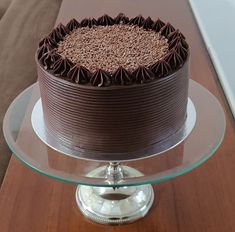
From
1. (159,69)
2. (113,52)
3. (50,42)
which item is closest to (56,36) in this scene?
(50,42)

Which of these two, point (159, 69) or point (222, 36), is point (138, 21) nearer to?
point (159, 69)

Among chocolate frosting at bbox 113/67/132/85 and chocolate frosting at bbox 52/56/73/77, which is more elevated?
chocolate frosting at bbox 113/67/132/85

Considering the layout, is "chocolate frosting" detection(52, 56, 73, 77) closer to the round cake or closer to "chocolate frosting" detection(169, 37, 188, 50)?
the round cake

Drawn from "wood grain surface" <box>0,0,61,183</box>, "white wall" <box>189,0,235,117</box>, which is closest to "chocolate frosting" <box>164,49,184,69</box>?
"white wall" <box>189,0,235,117</box>

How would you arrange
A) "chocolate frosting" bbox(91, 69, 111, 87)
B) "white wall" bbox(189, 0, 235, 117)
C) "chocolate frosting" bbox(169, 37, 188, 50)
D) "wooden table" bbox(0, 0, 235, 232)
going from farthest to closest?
"white wall" bbox(189, 0, 235, 117)
"wooden table" bbox(0, 0, 235, 232)
"chocolate frosting" bbox(169, 37, 188, 50)
"chocolate frosting" bbox(91, 69, 111, 87)

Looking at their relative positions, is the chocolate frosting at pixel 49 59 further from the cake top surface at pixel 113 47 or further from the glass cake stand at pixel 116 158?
the glass cake stand at pixel 116 158

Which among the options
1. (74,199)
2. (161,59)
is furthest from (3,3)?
(161,59)

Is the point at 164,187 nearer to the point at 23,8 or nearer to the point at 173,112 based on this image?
the point at 173,112
